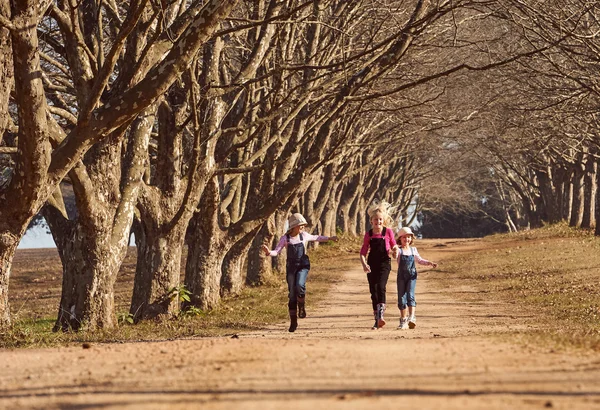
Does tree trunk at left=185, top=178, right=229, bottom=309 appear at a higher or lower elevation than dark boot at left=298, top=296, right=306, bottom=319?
higher

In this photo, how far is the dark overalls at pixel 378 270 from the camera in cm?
1358

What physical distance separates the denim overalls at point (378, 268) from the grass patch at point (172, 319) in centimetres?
233

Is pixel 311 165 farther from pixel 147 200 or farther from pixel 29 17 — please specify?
pixel 29 17

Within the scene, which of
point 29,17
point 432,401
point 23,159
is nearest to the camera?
point 432,401

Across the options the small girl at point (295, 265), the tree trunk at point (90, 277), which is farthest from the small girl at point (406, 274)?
the tree trunk at point (90, 277)

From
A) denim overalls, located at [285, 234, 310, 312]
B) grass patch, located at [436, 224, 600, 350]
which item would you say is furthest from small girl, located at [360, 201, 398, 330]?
grass patch, located at [436, 224, 600, 350]

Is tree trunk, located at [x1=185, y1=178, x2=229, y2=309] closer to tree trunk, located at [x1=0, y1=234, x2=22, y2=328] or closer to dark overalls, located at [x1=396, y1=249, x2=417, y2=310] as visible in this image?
dark overalls, located at [x1=396, y1=249, x2=417, y2=310]

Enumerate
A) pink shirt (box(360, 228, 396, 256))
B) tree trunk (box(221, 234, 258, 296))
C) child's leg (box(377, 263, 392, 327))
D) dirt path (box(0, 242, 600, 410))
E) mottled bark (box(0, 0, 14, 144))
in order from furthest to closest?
tree trunk (box(221, 234, 258, 296))
pink shirt (box(360, 228, 396, 256))
child's leg (box(377, 263, 392, 327))
mottled bark (box(0, 0, 14, 144))
dirt path (box(0, 242, 600, 410))

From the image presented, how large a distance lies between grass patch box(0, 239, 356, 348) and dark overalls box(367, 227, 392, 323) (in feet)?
7.62

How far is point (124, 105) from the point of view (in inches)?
428

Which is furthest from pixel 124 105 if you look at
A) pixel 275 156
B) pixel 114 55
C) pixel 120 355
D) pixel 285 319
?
pixel 275 156

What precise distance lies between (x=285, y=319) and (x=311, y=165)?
397 cm

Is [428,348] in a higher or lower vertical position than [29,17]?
lower

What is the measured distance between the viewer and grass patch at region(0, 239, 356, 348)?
12484mm
